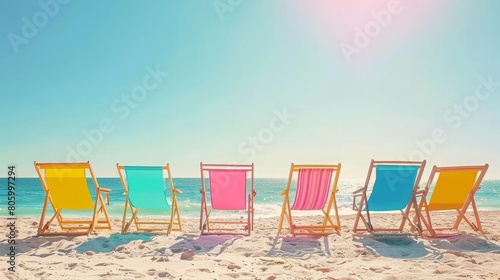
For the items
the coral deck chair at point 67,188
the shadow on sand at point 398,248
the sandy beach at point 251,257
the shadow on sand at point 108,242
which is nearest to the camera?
the sandy beach at point 251,257

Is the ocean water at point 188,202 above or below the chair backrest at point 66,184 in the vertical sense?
below

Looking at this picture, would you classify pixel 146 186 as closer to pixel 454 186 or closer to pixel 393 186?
pixel 393 186

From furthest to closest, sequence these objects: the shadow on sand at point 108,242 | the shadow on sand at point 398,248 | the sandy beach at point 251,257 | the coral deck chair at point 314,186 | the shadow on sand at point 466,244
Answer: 1. the coral deck chair at point 314,186
2. the shadow on sand at point 108,242
3. the shadow on sand at point 466,244
4. the shadow on sand at point 398,248
5. the sandy beach at point 251,257

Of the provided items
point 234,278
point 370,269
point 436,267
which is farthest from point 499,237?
point 234,278

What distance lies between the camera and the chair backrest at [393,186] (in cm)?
472

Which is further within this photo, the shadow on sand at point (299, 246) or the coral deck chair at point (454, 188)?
the coral deck chair at point (454, 188)

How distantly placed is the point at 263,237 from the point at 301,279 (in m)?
1.96

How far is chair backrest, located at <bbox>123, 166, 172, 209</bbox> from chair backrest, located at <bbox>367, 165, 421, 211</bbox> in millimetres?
2997

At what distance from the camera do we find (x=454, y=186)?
4820 mm

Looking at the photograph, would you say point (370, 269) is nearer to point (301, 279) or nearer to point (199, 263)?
point (301, 279)

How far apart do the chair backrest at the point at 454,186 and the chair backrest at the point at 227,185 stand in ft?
8.63

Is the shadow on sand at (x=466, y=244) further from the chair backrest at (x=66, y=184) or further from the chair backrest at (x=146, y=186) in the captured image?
the chair backrest at (x=66, y=184)

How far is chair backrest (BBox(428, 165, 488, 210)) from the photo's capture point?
474cm

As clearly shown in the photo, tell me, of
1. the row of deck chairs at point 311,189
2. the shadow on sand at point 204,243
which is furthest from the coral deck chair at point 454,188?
the shadow on sand at point 204,243
